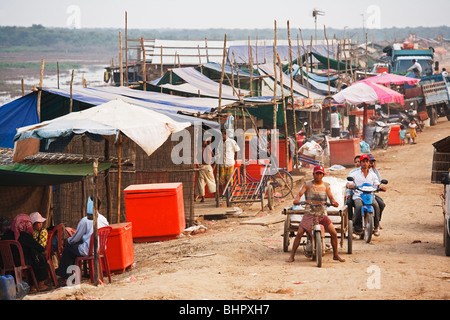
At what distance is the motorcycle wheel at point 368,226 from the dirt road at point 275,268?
0.45 ft

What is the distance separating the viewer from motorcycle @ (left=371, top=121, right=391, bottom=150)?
2609 cm

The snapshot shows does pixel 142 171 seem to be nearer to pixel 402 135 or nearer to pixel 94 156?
pixel 94 156

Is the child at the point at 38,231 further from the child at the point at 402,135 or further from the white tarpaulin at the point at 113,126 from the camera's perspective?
the child at the point at 402,135

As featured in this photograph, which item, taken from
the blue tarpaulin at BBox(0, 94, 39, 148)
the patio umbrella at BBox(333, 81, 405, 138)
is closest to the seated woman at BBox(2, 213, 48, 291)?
the blue tarpaulin at BBox(0, 94, 39, 148)

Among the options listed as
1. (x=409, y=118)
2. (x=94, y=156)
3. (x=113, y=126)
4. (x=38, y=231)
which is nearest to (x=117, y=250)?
(x=38, y=231)

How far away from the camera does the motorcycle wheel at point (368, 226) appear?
1048 cm

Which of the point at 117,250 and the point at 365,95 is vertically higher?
the point at 365,95

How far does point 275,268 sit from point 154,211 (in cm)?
397

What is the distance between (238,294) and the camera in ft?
23.0

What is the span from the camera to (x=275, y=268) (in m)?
8.63

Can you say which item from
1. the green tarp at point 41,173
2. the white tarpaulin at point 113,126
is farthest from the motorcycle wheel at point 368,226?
the green tarp at point 41,173
